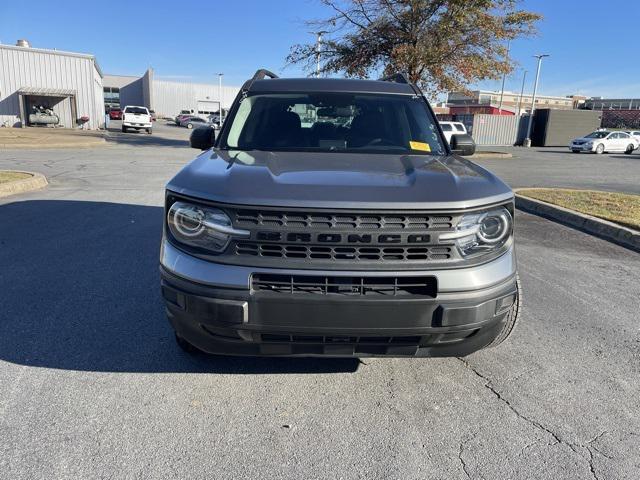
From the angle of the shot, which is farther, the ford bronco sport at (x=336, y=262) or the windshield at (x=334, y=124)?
the windshield at (x=334, y=124)

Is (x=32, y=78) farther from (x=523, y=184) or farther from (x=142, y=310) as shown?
(x=142, y=310)

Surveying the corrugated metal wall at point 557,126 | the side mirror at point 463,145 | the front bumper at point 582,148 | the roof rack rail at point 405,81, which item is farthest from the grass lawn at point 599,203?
the corrugated metal wall at point 557,126

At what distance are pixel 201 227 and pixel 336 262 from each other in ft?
2.35

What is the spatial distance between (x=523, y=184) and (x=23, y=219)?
1172cm

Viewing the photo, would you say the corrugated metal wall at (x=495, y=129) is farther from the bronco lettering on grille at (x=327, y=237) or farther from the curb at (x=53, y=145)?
the bronco lettering on grille at (x=327, y=237)

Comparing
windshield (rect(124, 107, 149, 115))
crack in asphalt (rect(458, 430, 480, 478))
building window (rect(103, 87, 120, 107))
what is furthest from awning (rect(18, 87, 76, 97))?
building window (rect(103, 87, 120, 107))

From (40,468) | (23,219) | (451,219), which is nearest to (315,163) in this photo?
(451,219)

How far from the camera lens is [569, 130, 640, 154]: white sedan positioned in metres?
32.3

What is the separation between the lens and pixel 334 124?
381 cm

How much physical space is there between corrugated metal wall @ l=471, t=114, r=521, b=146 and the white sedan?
758cm

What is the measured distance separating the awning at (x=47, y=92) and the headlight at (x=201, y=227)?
118ft

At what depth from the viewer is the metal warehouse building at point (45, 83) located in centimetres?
3228

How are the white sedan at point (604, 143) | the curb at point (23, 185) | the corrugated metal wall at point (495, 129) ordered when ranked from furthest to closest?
the corrugated metal wall at point (495, 129) → the white sedan at point (604, 143) → the curb at point (23, 185)

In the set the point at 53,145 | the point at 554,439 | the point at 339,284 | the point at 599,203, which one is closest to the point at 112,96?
the point at 53,145
